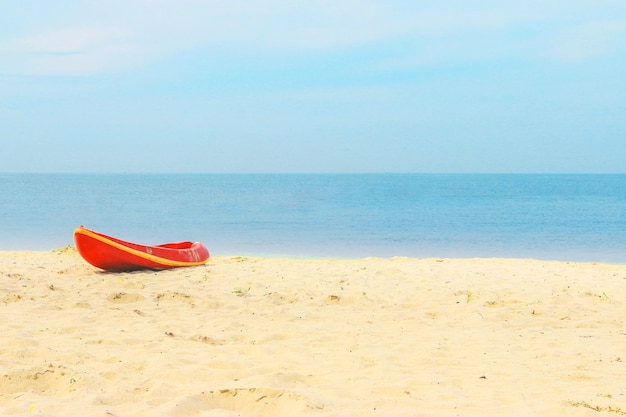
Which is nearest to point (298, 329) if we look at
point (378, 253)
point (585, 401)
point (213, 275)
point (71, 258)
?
point (585, 401)

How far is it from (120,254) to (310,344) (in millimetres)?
5369

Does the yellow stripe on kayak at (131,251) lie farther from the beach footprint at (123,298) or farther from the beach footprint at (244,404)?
the beach footprint at (244,404)

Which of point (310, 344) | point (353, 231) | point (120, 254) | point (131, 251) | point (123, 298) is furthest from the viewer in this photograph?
point (353, 231)

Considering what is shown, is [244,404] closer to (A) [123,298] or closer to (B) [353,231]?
(A) [123,298]

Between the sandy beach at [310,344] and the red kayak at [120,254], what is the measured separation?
267mm

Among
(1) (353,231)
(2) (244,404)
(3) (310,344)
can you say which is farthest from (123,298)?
(1) (353,231)

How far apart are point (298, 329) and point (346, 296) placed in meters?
1.94

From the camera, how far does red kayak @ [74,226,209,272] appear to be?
966 cm

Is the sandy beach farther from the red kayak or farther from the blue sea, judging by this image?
the blue sea

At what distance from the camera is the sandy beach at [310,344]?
3.85 metres

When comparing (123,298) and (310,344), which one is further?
(123,298)

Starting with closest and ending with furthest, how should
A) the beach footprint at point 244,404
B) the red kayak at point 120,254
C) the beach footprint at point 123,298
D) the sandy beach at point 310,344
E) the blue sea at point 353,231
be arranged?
the beach footprint at point 244,404 → the sandy beach at point 310,344 → the beach footprint at point 123,298 → the red kayak at point 120,254 → the blue sea at point 353,231

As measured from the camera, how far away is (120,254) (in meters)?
9.85

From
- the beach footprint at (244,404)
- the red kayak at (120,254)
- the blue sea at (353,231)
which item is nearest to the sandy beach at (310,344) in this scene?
the beach footprint at (244,404)
